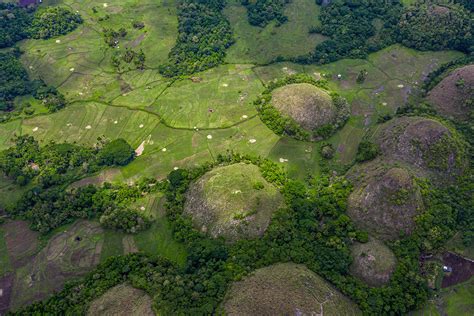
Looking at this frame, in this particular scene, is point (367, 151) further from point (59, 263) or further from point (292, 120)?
point (59, 263)

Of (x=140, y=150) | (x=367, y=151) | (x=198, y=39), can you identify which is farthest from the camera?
(x=198, y=39)

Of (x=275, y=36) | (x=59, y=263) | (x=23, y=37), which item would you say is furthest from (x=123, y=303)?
(x=23, y=37)

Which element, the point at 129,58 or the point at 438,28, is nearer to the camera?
the point at 438,28

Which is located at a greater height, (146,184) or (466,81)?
(466,81)

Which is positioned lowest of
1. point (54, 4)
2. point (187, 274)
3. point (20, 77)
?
point (187, 274)

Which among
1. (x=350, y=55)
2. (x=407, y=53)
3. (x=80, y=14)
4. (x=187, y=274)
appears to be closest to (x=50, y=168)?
(x=187, y=274)

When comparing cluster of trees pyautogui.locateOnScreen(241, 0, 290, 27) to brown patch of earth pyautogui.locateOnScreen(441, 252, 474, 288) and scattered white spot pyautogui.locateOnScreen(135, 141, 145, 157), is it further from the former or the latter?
brown patch of earth pyautogui.locateOnScreen(441, 252, 474, 288)

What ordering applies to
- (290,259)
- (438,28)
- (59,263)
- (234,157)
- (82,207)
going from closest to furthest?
(290,259) < (59,263) < (82,207) < (234,157) < (438,28)

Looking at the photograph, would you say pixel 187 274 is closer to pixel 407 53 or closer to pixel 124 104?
pixel 124 104
